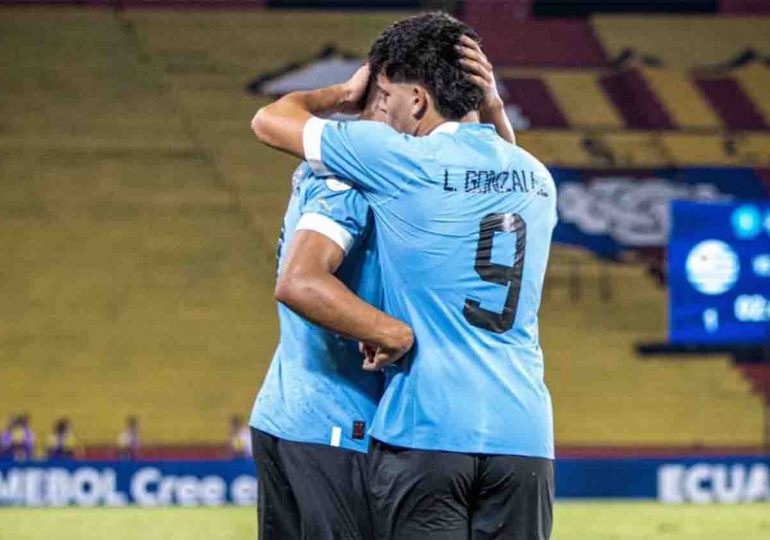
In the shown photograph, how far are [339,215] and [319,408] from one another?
43cm

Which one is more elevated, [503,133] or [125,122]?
[125,122]

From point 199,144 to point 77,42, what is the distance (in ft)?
6.47

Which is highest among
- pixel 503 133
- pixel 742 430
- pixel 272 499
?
pixel 503 133

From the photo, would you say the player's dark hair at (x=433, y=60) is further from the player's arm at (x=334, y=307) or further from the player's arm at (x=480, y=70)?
the player's arm at (x=334, y=307)

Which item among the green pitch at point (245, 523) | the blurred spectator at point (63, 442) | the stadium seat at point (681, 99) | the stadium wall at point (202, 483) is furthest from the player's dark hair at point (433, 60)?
the stadium seat at point (681, 99)

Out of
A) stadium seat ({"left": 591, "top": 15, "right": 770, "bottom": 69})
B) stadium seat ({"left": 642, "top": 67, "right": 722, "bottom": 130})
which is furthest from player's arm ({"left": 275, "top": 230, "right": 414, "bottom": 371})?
stadium seat ({"left": 591, "top": 15, "right": 770, "bottom": 69})

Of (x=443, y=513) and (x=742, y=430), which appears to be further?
(x=742, y=430)

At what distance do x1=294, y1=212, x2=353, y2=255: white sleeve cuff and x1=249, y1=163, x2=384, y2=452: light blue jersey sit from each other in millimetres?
75

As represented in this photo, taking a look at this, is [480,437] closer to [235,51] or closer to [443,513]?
[443,513]

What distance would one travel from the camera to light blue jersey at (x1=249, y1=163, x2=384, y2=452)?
2836mm

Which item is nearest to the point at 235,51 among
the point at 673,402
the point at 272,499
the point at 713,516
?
the point at 673,402

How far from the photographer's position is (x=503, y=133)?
2.98m

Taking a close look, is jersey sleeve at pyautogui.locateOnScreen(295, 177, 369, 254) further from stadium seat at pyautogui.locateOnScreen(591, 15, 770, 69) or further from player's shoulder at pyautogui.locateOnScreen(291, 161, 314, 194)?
stadium seat at pyautogui.locateOnScreen(591, 15, 770, 69)

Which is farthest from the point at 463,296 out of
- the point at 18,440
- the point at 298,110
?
the point at 18,440
